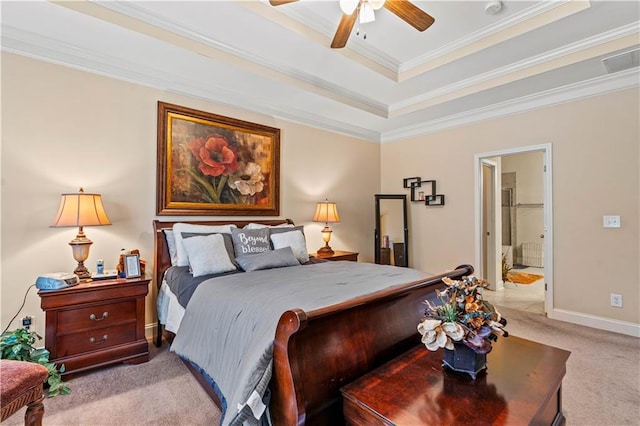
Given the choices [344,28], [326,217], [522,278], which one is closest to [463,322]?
[344,28]

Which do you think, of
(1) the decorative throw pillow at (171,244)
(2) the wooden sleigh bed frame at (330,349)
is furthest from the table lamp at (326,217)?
(2) the wooden sleigh bed frame at (330,349)

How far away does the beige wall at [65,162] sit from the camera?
2414mm

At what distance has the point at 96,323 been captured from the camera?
7.76 ft

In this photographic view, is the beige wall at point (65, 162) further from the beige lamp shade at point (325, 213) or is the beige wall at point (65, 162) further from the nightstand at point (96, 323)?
the beige lamp shade at point (325, 213)

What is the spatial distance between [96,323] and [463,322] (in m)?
2.58

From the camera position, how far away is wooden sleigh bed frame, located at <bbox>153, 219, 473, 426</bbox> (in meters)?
1.23

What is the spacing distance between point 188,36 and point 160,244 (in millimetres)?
1914

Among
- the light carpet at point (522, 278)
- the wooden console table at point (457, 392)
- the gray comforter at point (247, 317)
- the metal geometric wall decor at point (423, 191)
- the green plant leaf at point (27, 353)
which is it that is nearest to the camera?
the wooden console table at point (457, 392)

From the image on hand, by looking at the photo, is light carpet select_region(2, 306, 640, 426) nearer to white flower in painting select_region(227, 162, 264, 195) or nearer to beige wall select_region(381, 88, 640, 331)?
beige wall select_region(381, 88, 640, 331)

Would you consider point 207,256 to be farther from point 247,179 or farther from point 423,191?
point 423,191

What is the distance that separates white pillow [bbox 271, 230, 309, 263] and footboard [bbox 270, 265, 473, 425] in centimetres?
161

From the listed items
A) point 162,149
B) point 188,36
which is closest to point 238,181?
Result: point 162,149

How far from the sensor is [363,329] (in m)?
1.56

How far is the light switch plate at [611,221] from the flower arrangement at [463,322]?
282 centimetres
